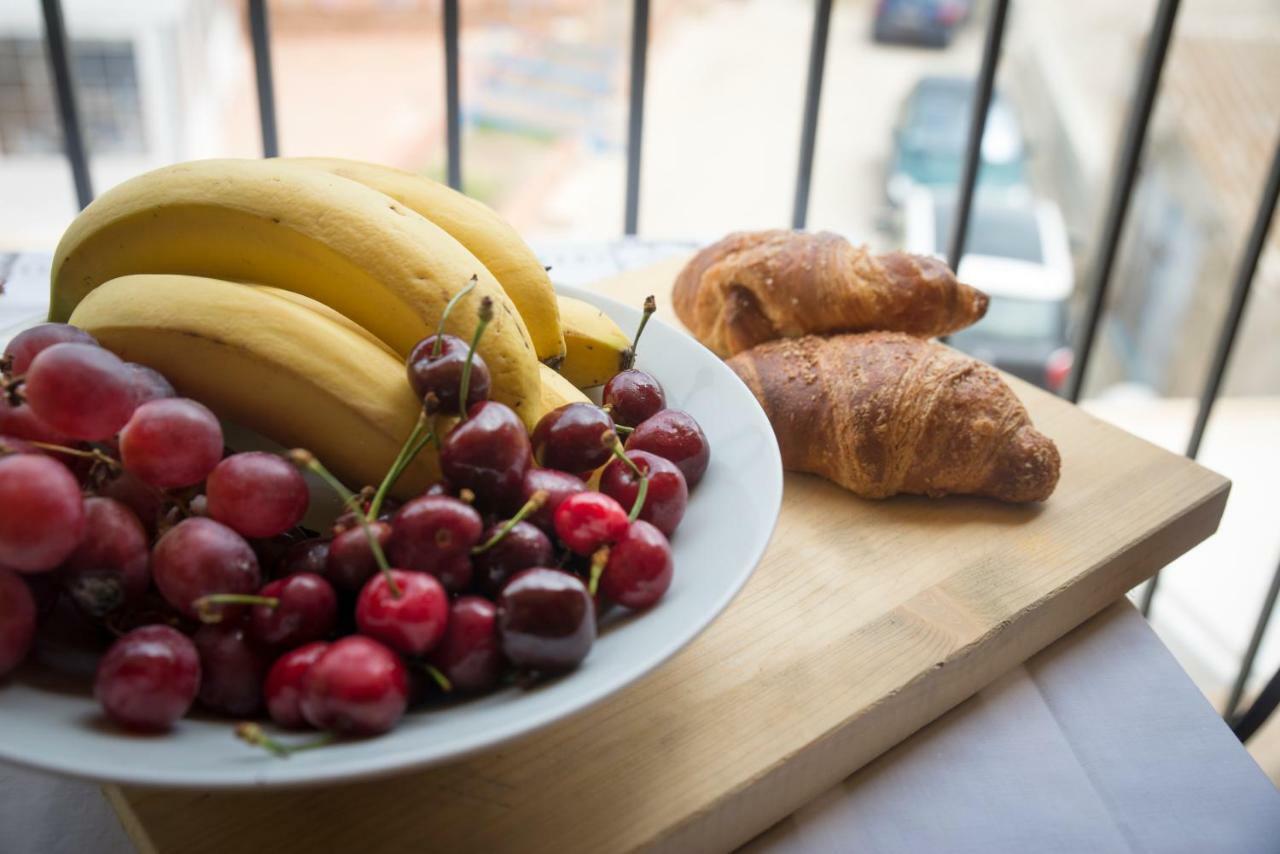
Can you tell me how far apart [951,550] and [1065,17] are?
17.9ft

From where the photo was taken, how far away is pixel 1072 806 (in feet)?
1.96

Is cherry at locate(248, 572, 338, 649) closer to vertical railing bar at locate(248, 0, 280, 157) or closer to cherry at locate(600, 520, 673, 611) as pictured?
cherry at locate(600, 520, 673, 611)

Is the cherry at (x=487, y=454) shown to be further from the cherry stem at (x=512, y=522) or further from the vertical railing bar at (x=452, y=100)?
the vertical railing bar at (x=452, y=100)

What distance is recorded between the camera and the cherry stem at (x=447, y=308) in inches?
19.2

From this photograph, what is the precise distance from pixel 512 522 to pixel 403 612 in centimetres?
6

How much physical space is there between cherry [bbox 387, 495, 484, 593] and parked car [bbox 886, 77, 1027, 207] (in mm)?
3607

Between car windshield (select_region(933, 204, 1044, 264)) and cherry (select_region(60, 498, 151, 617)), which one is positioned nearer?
cherry (select_region(60, 498, 151, 617))

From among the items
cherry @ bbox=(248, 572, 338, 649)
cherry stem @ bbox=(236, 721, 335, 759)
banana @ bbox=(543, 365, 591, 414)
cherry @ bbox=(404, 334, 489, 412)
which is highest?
cherry @ bbox=(404, 334, 489, 412)

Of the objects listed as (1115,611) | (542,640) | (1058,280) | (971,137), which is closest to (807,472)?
(1115,611)

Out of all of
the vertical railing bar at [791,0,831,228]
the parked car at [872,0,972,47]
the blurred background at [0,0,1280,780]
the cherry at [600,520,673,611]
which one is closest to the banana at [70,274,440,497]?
the cherry at [600,520,673,611]

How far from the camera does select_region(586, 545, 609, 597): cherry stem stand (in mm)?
468

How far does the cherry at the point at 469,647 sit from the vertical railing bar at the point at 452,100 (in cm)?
90

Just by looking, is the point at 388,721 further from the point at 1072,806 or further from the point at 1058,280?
the point at 1058,280

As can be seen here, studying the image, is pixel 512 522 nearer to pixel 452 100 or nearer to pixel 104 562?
pixel 104 562
